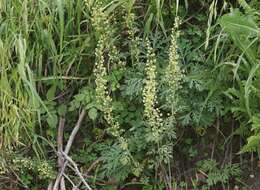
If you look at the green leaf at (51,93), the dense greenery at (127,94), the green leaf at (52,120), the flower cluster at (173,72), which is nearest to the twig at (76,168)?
the dense greenery at (127,94)

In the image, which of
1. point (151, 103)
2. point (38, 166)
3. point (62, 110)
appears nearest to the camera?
point (151, 103)

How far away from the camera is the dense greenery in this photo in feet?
7.00

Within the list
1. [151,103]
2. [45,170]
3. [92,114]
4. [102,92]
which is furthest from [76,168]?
[151,103]

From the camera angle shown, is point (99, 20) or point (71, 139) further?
point (71, 139)

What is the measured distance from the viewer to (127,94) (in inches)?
87.0

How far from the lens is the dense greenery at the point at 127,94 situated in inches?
84.0

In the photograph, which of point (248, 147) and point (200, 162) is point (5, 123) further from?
point (248, 147)

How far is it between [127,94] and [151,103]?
0.20 meters

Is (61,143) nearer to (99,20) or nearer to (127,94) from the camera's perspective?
(127,94)

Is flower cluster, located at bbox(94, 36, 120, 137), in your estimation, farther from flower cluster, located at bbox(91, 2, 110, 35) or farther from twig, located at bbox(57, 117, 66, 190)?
twig, located at bbox(57, 117, 66, 190)

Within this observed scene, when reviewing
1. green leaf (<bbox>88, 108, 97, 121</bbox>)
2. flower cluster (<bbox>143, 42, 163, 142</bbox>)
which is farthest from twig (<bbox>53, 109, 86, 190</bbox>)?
flower cluster (<bbox>143, 42, 163, 142</bbox>)

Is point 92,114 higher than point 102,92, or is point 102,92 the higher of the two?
point 102,92

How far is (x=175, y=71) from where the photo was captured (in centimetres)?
208

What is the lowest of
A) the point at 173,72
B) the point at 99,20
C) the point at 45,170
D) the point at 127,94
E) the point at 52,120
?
the point at 45,170
